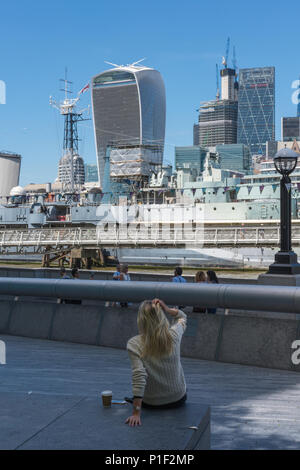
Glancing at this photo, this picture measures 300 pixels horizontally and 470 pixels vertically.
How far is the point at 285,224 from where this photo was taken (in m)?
12.6

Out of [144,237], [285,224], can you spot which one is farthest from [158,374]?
[144,237]

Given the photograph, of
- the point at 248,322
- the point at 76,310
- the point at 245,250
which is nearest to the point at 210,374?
the point at 248,322

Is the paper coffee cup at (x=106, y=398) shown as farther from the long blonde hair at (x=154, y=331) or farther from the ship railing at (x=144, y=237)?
the ship railing at (x=144, y=237)

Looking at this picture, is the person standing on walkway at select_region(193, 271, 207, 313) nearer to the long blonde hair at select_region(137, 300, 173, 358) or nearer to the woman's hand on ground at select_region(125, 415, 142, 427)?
the long blonde hair at select_region(137, 300, 173, 358)

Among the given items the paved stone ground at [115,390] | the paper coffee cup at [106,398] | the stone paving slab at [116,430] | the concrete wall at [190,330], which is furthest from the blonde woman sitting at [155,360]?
the concrete wall at [190,330]

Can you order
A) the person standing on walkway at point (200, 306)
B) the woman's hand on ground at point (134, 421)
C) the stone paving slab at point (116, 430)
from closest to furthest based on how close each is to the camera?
the stone paving slab at point (116, 430)
the woman's hand on ground at point (134, 421)
the person standing on walkway at point (200, 306)

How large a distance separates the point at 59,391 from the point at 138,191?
10224 centimetres

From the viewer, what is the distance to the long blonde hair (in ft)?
16.7

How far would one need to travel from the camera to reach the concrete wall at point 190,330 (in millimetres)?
9344

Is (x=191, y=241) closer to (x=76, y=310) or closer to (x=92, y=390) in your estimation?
(x=76, y=310)

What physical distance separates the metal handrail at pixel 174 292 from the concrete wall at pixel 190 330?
0.79ft

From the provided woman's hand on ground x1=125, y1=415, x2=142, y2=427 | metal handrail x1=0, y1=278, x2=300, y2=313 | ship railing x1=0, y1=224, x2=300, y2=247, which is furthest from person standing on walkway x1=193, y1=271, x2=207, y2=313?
ship railing x1=0, y1=224, x2=300, y2=247

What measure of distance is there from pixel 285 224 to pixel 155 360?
8017 mm

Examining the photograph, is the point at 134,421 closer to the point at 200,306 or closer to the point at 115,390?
the point at 115,390
